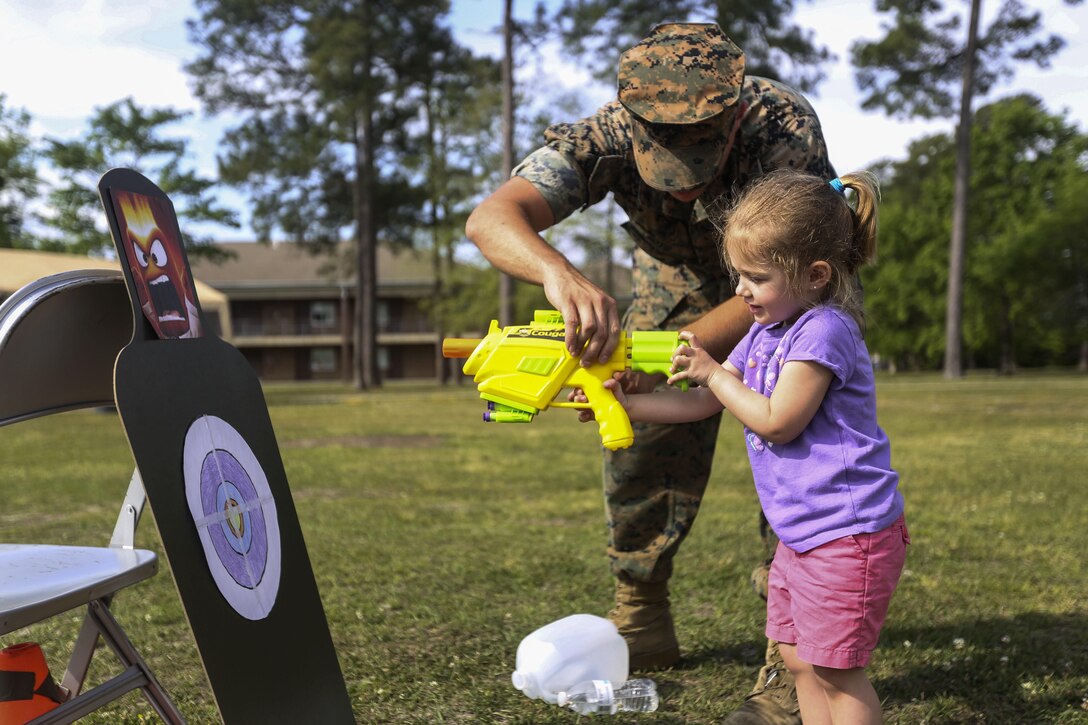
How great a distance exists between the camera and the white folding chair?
1909 millimetres

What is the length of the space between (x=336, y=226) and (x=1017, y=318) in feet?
95.2

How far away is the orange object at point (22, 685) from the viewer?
198 centimetres

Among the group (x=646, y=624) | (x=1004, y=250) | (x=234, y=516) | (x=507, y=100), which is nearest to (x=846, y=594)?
(x=646, y=624)

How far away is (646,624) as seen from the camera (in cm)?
336

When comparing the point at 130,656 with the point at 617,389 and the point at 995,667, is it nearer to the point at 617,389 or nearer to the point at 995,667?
the point at 617,389

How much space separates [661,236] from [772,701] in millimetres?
1638

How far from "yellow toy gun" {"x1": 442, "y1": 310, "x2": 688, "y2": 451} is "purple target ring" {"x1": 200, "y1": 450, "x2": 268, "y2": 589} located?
637mm

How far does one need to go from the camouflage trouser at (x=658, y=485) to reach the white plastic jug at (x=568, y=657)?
285 mm

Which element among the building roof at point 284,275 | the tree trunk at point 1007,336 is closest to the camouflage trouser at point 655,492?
the tree trunk at point 1007,336

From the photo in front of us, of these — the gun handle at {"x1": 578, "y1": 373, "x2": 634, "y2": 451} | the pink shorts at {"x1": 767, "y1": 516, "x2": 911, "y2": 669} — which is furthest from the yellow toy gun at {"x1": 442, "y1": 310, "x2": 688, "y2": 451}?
the pink shorts at {"x1": 767, "y1": 516, "x2": 911, "y2": 669}

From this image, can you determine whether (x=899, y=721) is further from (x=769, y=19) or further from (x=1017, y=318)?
(x=1017, y=318)

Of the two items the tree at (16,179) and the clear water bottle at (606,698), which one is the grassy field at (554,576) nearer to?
the clear water bottle at (606,698)

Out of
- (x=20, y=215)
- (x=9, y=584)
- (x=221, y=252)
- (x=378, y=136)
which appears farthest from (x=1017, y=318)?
(x=9, y=584)

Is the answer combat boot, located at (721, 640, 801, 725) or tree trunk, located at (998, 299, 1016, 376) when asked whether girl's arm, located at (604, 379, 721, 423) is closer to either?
combat boot, located at (721, 640, 801, 725)
